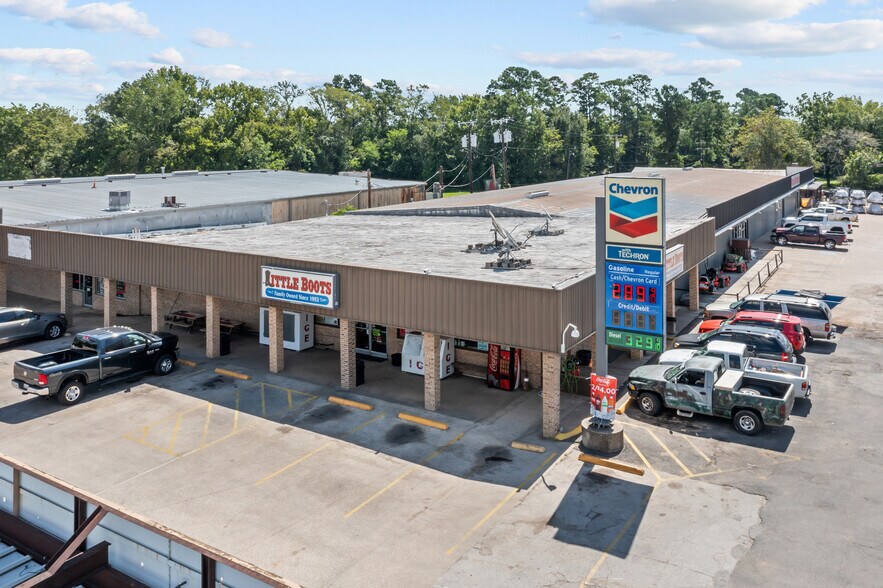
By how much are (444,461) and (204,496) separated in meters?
5.74

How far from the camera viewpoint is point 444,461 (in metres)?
18.2

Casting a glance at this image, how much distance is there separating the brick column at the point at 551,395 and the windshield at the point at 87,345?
1462 centimetres

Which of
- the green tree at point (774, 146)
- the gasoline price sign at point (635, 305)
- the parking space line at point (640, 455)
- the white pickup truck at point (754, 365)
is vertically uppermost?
the green tree at point (774, 146)

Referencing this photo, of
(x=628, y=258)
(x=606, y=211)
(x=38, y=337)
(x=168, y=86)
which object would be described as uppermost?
(x=168, y=86)

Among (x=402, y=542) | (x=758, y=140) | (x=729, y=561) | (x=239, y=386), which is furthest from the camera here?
(x=758, y=140)

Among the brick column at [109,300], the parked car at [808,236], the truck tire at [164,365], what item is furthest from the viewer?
the parked car at [808,236]

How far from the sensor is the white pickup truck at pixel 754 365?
68.9 ft

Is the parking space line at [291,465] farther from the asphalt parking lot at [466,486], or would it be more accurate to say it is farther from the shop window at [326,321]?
the shop window at [326,321]

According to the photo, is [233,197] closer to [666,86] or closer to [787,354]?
[787,354]

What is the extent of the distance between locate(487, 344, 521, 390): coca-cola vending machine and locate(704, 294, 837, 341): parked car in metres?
11.9

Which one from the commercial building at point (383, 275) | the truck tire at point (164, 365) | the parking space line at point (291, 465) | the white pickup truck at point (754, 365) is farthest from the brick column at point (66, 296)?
the white pickup truck at point (754, 365)

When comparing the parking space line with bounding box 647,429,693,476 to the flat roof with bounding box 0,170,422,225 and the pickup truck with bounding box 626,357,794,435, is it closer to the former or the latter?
the pickup truck with bounding box 626,357,794,435

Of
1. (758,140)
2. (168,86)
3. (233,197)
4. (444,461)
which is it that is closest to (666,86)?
(758,140)

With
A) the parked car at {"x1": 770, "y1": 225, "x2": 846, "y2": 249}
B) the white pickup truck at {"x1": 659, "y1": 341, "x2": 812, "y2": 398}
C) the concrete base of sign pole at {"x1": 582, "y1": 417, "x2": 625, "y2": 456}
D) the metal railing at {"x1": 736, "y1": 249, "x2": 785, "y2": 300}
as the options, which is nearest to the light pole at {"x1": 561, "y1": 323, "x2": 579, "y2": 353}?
the concrete base of sign pole at {"x1": 582, "y1": 417, "x2": 625, "y2": 456}
